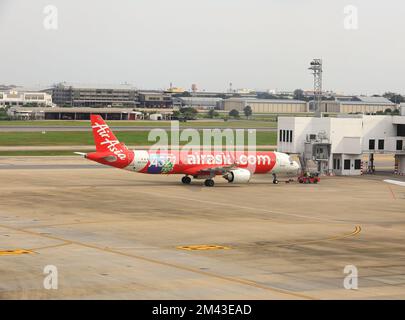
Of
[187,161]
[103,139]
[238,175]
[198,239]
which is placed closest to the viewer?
[198,239]

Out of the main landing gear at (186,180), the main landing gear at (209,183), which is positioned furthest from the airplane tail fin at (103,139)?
the main landing gear at (209,183)

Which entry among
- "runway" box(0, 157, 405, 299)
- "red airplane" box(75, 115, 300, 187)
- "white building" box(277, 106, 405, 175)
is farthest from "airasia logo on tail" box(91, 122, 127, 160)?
"white building" box(277, 106, 405, 175)

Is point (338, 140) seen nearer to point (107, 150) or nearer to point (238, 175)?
point (238, 175)

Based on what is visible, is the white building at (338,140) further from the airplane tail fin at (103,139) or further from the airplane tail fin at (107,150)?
the airplane tail fin at (103,139)

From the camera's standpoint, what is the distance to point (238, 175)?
87.5 m

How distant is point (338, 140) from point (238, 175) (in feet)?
76.5

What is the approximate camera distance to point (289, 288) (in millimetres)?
35812

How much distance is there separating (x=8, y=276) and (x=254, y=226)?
24002 millimetres

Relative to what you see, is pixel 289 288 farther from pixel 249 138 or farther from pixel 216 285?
pixel 249 138

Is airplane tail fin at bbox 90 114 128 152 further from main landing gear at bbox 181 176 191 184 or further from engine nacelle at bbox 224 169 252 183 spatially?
engine nacelle at bbox 224 169 252 183

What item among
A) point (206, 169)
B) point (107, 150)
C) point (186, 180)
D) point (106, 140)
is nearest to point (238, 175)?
point (206, 169)

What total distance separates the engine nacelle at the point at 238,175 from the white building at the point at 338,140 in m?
17.2
